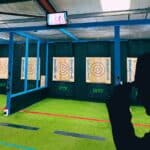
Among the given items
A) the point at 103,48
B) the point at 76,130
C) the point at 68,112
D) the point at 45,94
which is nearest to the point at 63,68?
the point at 45,94

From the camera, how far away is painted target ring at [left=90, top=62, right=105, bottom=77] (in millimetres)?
9320

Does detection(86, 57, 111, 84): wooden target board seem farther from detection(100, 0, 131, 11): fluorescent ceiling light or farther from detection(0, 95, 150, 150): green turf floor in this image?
→ detection(100, 0, 131, 11): fluorescent ceiling light

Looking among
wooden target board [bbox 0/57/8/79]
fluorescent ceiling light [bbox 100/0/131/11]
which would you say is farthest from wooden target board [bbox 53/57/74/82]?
fluorescent ceiling light [bbox 100/0/131/11]

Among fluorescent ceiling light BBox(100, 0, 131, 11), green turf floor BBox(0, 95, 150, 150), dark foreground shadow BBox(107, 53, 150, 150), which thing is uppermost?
fluorescent ceiling light BBox(100, 0, 131, 11)

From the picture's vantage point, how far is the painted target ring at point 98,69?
9.32 metres

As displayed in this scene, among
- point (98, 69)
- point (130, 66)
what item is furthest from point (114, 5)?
point (98, 69)

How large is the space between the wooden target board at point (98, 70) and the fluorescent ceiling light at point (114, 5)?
177 inches

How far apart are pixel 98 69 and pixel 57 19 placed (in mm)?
4544

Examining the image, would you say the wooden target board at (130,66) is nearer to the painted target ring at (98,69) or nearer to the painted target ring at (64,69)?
the painted target ring at (98,69)

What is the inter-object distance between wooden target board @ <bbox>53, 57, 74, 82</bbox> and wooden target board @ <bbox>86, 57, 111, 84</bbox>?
825mm

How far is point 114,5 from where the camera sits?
4703 millimetres

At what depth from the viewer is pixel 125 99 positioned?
25.1 inches

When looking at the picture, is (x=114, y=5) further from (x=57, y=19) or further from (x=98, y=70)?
(x=98, y=70)

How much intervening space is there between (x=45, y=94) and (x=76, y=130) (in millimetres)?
5049
